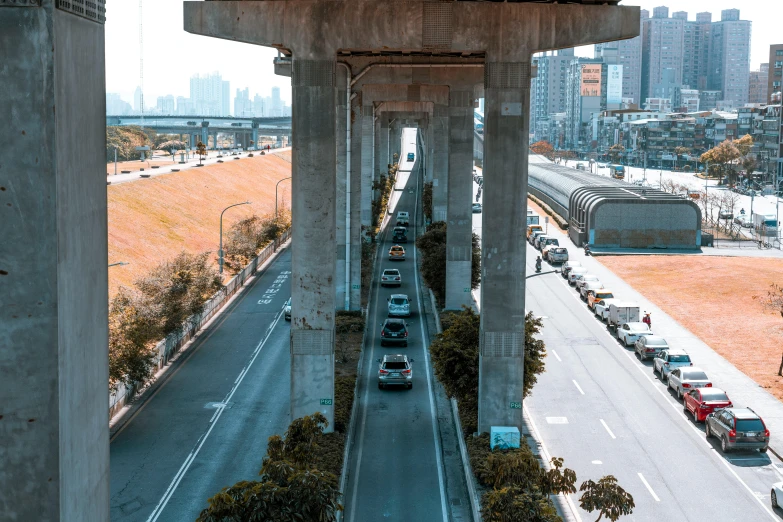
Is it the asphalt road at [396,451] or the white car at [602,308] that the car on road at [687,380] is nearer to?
the asphalt road at [396,451]

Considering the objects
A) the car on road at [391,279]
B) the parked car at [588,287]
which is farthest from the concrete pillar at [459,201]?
the car on road at [391,279]

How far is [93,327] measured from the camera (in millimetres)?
8953

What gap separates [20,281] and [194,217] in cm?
8577

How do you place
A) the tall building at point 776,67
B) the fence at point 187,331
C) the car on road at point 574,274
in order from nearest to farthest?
1. the fence at point 187,331
2. the car on road at point 574,274
3. the tall building at point 776,67

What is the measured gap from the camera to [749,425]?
1218 inches

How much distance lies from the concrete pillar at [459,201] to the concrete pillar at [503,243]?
72.5ft

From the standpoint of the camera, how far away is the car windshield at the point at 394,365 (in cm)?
3969

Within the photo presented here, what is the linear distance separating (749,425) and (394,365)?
45.9 feet

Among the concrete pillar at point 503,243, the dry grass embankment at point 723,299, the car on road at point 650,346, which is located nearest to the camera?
the concrete pillar at point 503,243

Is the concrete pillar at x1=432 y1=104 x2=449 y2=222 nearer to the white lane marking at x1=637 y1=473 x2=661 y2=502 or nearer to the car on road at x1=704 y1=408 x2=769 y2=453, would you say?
the car on road at x1=704 y1=408 x2=769 y2=453

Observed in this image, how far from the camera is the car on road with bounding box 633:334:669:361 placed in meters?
44.0

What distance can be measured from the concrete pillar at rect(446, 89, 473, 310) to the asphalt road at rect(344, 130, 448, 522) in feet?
17.1

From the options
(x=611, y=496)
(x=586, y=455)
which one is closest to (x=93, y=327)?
(x=611, y=496)

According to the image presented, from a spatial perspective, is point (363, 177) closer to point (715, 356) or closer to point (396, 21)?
point (715, 356)
